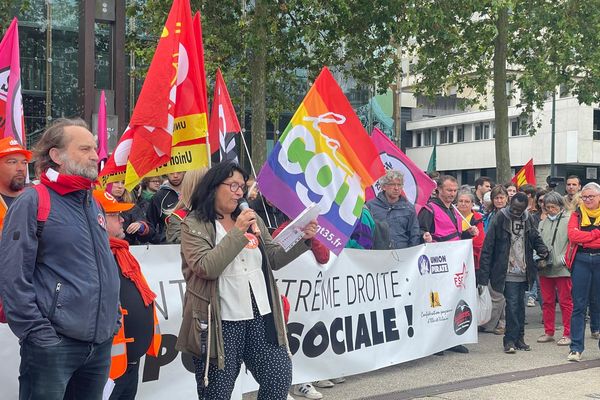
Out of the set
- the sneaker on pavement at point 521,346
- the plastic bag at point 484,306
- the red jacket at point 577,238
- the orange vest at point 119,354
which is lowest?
the sneaker on pavement at point 521,346

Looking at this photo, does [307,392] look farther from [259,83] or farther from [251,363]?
[259,83]

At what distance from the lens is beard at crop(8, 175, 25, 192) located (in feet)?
15.6

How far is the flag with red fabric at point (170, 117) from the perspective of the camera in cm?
564

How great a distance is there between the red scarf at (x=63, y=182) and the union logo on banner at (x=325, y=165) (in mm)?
2034

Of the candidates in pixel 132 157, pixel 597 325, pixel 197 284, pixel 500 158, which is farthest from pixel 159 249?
pixel 500 158

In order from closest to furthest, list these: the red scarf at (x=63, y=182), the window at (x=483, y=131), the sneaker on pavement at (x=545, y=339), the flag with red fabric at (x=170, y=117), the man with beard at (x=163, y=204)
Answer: the red scarf at (x=63, y=182), the flag with red fabric at (x=170, y=117), the man with beard at (x=163, y=204), the sneaker on pavement at (x=545, y=339), the window at (x=483, y=131)

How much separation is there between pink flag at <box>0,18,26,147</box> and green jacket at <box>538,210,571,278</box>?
6.04m

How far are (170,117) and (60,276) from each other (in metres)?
2.52

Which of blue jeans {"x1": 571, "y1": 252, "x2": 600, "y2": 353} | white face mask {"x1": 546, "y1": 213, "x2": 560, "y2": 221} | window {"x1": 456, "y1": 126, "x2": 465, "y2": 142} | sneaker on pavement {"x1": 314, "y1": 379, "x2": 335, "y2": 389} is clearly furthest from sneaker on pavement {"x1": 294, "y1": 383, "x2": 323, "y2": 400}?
window {"x1": 456, "y1": 126, "x2": 465, "y2": 142}

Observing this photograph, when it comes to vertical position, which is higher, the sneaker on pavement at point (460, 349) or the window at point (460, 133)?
the window at point (460, 133)

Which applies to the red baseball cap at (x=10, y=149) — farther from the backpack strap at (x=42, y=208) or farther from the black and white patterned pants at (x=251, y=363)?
the black and white patterned pants at (x=251, y=363)

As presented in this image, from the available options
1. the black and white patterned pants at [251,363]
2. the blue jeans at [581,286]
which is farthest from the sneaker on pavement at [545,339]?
the black and white patterned pants at [251,363]

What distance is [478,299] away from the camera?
880cm

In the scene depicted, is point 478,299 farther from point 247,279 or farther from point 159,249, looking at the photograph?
point 247,279
